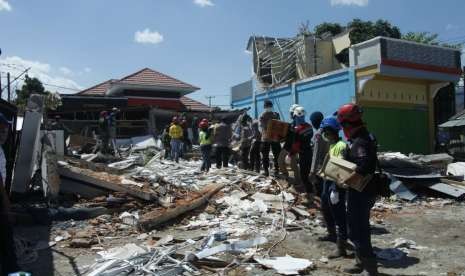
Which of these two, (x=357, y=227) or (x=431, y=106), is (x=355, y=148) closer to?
(x=357, y=227)

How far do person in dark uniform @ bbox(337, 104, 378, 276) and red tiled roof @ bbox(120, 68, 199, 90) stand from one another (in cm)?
2606

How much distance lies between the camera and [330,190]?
582cm

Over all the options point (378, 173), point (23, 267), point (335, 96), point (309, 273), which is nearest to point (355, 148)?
point (378, 173)

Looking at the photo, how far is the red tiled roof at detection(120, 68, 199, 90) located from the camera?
30.3 metres

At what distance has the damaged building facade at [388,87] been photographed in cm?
1747

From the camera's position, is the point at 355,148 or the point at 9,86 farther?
the point at 9,86

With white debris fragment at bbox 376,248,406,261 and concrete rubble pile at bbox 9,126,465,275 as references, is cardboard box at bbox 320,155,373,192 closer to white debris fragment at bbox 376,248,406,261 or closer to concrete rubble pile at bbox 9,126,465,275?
concrete rubble pile at bbox 9,126,465,275

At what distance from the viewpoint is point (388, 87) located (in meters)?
18.6

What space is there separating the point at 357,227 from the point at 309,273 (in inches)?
35.2

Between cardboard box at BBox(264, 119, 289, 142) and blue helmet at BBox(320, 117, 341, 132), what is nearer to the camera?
blue helmet at BBox(320, 117, 341, 132)

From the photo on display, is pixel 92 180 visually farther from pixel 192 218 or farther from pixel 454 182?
pixel 454 182

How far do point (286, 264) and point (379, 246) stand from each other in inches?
66.2

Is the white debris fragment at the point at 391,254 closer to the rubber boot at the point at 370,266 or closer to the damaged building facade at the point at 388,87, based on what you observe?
the rubber boot at the point at 370,266

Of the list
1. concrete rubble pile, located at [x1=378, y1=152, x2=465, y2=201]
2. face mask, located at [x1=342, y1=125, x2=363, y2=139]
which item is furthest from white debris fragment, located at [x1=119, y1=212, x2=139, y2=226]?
concrete rubble pile, located at [x1=378, y1=152, x2=465, y2=201]
